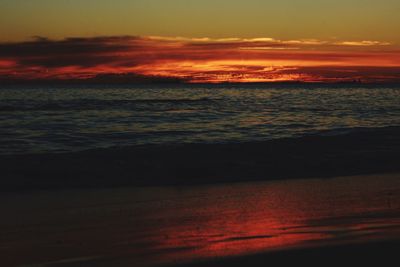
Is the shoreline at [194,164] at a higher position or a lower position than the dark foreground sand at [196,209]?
lower

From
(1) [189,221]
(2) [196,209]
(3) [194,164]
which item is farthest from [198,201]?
(3) [194,164]

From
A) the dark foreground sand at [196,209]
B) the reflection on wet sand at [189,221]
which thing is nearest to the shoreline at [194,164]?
the dark foreground sand at [196,209]

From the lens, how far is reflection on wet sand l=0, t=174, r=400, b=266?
190 inches

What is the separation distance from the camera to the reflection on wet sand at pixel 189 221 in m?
4.82

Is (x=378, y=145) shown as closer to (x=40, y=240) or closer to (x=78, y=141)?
(x=78, y=141)

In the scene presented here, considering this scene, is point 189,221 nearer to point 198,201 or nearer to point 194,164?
point 198,201

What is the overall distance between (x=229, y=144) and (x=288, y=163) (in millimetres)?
3717

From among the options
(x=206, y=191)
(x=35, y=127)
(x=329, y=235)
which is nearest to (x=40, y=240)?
(x=329, y=235)

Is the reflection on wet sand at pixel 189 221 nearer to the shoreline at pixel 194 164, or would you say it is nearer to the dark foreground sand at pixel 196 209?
the dark foreground sand at pixel 196 209

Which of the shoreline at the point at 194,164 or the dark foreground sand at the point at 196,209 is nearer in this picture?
the dark foreground sand at the point at 196,209

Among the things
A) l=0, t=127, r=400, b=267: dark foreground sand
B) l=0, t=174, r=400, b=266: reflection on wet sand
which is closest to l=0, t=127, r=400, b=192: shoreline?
l=0, t=127, r=400, b=267: dark foreground sand

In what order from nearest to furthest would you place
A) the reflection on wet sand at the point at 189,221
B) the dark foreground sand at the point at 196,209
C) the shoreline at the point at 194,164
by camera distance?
the dark foreground sand at the point at 196,209 → the reflection on wet sand at the point at 189,221 → the shoreline at the point at 194,164

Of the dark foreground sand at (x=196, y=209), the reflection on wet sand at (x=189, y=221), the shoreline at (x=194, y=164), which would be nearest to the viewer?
the dark foreground sand at (x=196, y=209)

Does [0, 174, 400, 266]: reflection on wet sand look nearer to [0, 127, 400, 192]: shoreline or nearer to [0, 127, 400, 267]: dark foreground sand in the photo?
[0, 127, 400, 267]: dark foreground sand
